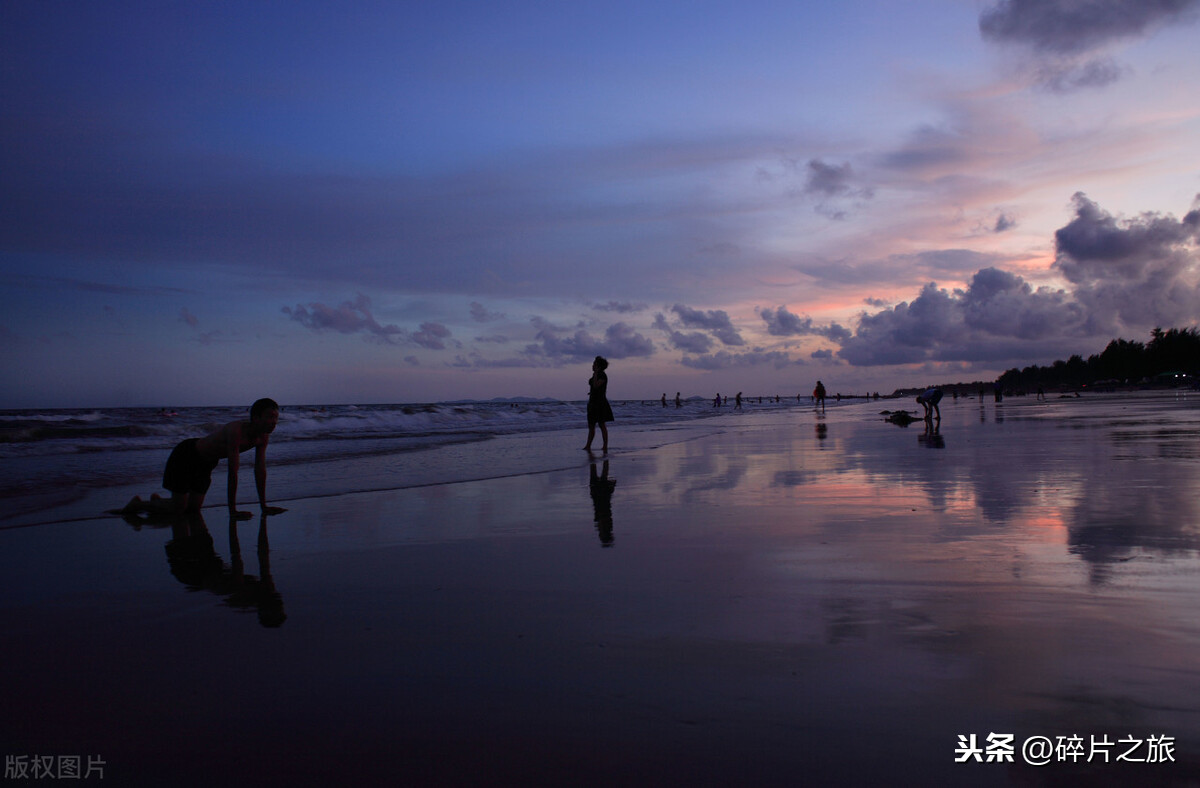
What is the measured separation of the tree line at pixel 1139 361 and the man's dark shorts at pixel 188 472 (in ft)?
353

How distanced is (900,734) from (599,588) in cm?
190

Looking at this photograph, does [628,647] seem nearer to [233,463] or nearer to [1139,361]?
[233,463]

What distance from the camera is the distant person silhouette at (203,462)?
270 inches

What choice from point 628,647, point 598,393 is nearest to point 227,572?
point 628,647

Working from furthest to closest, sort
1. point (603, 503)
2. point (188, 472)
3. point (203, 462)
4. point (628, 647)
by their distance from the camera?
1. point (203, 462)
2. point (188, 472)
3. point (603, 503)
4. point (628, 647)

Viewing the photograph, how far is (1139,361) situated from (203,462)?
456 feet

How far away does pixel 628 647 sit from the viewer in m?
2.77

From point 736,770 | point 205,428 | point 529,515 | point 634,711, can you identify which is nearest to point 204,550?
point 529,515

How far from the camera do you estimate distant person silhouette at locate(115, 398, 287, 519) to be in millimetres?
6855

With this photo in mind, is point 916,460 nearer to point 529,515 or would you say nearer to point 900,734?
point 529,515

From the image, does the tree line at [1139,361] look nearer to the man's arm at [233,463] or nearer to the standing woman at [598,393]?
the standing woman at [598,393]

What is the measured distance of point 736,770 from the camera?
6.19 feet

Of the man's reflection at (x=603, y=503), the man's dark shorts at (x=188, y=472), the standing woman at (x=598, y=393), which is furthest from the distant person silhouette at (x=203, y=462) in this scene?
the standing woman at (x=598, y=393)

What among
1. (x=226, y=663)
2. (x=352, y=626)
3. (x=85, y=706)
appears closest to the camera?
(x=85, y=706)
